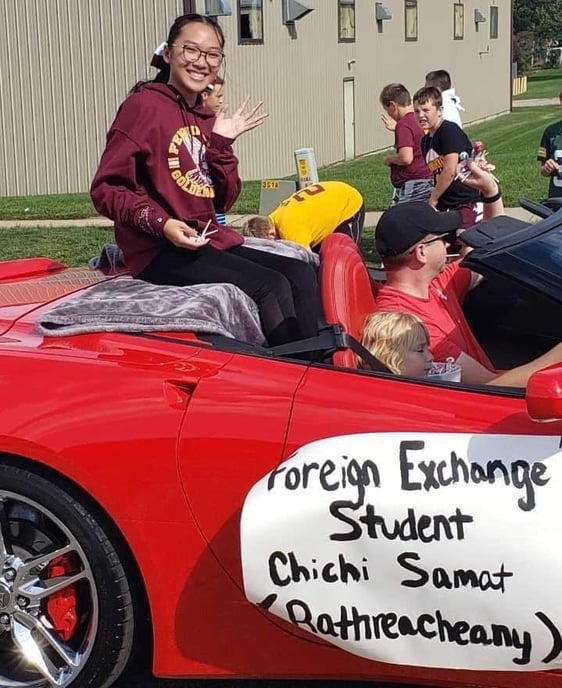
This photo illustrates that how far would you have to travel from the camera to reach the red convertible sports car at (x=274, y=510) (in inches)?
90.0

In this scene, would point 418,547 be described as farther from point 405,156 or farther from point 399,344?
point 405,156

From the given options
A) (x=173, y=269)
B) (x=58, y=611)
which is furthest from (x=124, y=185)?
(x=58, y=611)

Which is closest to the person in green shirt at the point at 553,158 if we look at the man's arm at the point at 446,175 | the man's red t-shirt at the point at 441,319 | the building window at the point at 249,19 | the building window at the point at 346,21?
the man's arm at the point at 446,175

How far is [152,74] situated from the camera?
52.2 feet

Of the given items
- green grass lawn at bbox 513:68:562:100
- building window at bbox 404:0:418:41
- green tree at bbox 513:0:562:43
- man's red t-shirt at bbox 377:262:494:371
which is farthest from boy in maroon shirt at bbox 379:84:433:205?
green tree at bbox 513:0:562:43

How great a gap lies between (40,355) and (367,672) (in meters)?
1.19

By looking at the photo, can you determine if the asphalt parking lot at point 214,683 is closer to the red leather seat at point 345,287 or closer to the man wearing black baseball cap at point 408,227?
the red leather seat at point 345,287

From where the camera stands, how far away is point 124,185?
11.7ft

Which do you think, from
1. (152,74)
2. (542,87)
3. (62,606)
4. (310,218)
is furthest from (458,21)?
(62,606)

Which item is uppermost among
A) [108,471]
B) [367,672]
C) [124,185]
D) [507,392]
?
[124,185]

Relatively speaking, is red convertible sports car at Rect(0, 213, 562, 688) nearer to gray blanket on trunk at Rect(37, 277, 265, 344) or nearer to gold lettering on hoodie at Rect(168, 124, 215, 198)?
gray blanket on trunk at Rect(37, 277, 265, 344)

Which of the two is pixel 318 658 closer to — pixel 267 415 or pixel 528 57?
pixel 267 415

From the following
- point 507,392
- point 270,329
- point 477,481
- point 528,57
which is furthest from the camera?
point 528,57

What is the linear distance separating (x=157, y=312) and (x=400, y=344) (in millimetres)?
714
